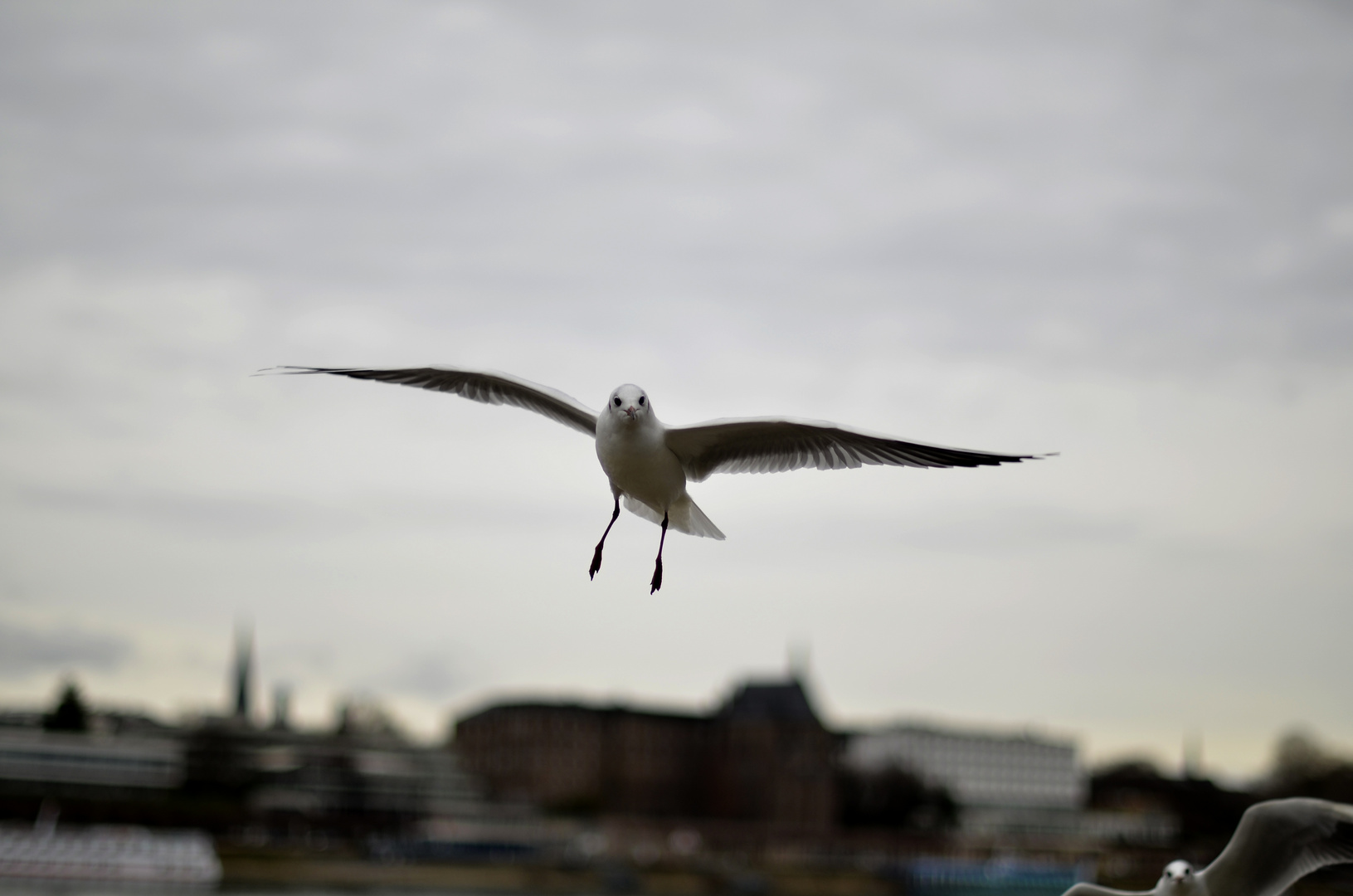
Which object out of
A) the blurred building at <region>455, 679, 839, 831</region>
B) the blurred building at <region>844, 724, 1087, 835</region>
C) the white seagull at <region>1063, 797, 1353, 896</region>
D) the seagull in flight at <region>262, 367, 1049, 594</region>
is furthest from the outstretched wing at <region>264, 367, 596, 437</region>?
the blurred building at <region>844, 724, 1087, 835</region>

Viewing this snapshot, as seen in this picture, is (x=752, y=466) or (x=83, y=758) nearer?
(x=752, y=466)

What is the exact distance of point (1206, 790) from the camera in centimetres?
9581

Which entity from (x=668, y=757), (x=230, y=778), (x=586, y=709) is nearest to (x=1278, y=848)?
(x=230, y=778)

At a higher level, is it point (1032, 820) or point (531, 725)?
point (531, 725)

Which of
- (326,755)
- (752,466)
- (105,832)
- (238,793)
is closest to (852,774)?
(326,755)

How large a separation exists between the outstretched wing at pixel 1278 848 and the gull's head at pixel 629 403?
181 inches

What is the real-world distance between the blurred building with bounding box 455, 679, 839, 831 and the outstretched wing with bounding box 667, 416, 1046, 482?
3427 inches

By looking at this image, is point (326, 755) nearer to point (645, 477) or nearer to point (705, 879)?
point (705, 879)

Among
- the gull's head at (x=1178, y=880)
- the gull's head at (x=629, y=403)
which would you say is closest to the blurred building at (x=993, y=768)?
the gull's head at (x=1178, y=880)

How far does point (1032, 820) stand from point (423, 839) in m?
59.5

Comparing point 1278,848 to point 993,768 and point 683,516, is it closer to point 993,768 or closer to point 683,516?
point 683,516

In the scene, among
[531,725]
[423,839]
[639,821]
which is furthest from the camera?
[531,725]

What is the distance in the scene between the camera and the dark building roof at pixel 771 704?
104 m

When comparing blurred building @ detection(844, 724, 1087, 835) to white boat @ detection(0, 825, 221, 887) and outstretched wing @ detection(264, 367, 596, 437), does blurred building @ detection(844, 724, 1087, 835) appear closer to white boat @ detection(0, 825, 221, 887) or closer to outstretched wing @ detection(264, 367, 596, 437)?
white boat @ detection(0, 825, 221, 887)
